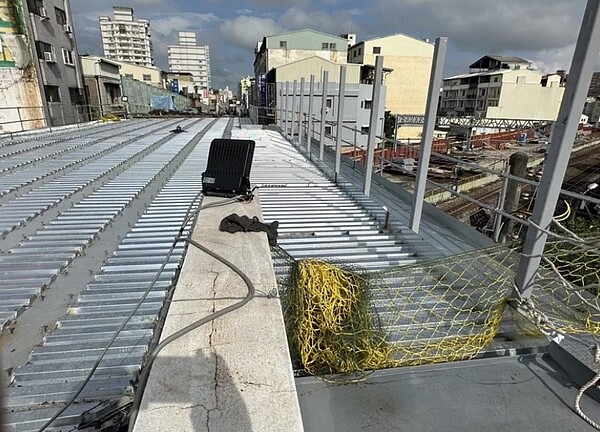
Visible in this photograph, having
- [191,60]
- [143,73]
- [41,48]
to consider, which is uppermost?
[191,60]

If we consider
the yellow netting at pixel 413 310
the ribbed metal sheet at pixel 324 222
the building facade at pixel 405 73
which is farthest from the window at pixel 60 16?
the building facade at pixel 405 73

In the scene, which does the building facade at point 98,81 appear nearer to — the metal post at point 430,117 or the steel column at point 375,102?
the steel column at point 375,102

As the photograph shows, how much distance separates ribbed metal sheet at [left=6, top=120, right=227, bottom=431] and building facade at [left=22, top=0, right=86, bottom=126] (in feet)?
63.0

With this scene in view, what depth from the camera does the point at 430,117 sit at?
3.17 m

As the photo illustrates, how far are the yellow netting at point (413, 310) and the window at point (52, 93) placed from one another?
Answer: 24403 millimetres

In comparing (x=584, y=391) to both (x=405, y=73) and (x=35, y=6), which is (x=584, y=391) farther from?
(x=405, y=73)

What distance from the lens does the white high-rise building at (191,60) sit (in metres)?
131

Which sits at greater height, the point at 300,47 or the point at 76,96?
the point at 300,47

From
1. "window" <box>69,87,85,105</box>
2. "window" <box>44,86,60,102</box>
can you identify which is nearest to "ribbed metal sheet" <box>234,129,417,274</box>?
"window" <box>44,86,60,102</box>

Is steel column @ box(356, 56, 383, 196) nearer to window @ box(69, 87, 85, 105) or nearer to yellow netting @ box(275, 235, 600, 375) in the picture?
yellow netting @ box(275, 235, 600, 375)

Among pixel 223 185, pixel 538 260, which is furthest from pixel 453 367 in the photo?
pixel 223 185

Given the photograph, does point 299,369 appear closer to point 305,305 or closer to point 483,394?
point 305,305

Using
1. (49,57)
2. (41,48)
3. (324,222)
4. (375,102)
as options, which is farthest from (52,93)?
(324,222)

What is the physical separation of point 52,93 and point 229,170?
23.5 m
